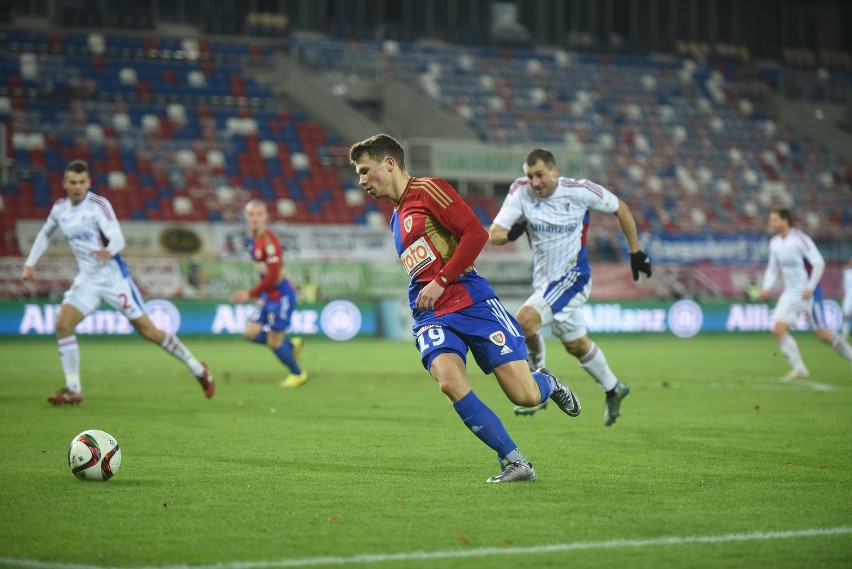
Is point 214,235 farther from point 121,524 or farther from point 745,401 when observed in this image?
point 121,524

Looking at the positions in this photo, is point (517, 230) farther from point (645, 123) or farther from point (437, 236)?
point (645, 123)

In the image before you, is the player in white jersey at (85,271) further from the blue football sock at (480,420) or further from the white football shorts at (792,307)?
the white football shorts at (792,307)

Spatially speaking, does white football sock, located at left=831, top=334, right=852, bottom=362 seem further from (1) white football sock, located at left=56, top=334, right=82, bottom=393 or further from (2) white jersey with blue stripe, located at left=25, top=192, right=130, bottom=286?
(1) white football sock, located at left=56, top=334, right=82, bottom=393

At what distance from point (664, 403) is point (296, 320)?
15.7m

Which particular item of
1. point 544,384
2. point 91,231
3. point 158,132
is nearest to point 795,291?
point 91,231

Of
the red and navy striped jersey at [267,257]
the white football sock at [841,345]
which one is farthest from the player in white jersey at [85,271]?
the white football sock at [841,345]

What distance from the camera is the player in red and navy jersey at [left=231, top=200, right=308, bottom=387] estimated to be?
15789 millimetres

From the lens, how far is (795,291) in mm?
17891

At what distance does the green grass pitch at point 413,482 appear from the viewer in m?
5.79

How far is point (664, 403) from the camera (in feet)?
45.6

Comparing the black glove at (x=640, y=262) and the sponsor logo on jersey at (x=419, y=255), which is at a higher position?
the sponsor logo on jersey at (x=419, y=255)

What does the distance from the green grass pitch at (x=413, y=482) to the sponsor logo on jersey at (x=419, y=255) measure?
1429mm

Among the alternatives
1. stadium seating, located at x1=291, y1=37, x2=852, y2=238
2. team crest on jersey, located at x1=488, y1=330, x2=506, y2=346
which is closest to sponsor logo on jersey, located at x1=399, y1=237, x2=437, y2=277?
team crest on jersey, located at x1=488, y1=330, x2=506, y2=346

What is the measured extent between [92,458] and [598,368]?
519 centimetres
